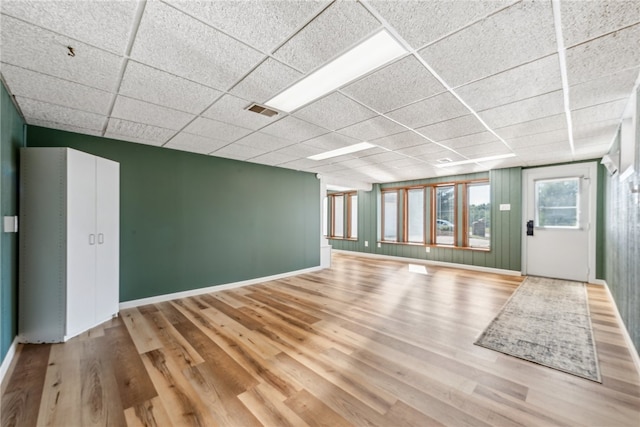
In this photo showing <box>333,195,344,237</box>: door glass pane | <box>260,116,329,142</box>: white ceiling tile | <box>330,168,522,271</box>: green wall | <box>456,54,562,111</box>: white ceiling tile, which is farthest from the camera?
<box>333,195,344,237</box>: door glass pane

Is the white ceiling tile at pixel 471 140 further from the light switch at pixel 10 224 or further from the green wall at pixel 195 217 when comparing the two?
the light switch at pixel 10 224

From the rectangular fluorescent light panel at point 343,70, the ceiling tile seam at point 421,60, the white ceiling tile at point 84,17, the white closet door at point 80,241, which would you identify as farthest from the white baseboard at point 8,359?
the ceiling tile seam at point 421,60

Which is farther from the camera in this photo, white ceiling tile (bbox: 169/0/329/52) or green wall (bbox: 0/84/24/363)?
green wall (bbox: 0/84/24/363)

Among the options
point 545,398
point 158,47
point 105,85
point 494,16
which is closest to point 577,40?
point 494,16

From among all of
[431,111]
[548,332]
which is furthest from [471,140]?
[548,332]

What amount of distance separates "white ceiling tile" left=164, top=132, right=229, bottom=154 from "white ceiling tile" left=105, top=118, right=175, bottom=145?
0.13m

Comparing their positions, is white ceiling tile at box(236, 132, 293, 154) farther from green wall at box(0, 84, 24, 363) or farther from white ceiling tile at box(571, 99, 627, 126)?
white ceiling tile at box(571, 99, 627, 126)

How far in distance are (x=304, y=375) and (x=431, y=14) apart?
2.72 meters

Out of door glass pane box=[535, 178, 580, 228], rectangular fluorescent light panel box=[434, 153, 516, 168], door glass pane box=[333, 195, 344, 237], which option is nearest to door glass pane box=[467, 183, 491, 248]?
door glass pane box=[535, 178, 580, 228]

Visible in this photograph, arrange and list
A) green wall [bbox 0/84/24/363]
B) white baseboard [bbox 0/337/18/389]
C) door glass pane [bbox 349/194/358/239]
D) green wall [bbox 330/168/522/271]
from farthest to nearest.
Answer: door glass pane [bbox 349/194/358/239] → green wall [bbox 330/168/522/271] → green wall [bbox 0/84/24/363] → white baseboard [bbox 0/337/18/389]

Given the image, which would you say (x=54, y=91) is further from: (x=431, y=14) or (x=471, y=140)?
(x=471, y=140)

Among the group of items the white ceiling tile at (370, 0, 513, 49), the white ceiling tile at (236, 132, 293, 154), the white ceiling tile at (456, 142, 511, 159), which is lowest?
the white ceiling tile at (236, 132, 293, 154)

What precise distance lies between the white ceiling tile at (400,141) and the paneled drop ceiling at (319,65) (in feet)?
0.24

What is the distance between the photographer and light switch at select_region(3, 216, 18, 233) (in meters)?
2.36
